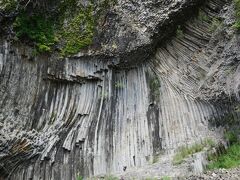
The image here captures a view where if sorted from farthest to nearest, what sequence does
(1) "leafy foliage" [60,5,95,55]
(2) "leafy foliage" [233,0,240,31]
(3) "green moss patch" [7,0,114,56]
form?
(1) "leafy foliage" [60,5,95,55], (3) "green moss patch" [7,0,114,56], (2) "leafy foliage" [233,0,240,31]

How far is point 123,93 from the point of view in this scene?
1134 cm

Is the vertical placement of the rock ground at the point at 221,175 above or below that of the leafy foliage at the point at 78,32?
below

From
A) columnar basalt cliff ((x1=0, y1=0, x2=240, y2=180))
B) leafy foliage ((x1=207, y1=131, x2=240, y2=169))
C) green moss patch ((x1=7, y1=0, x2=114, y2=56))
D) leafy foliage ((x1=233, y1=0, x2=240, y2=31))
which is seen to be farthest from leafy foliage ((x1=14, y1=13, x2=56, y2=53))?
leafy foliage ((x1=207, y1=131, x2=240, y2=169))

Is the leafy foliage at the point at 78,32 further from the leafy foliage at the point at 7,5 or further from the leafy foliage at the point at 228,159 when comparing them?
the leafy foliage at the point at 228,159

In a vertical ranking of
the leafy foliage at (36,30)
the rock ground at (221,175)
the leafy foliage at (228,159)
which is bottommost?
the rock ground at (221,175)

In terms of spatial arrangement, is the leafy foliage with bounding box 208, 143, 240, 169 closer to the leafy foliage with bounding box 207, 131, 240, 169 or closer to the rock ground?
the leafy foliage with bounding box 207, 131, 240, 169

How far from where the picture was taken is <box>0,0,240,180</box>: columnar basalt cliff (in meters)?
10.5

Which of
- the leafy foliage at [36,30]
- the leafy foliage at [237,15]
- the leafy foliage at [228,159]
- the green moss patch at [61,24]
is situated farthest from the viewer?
the green moss patch at [61,24]

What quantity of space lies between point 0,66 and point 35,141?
1.94 metres

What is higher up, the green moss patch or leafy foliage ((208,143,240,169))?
the green moss patch

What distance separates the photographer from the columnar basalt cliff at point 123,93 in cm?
1049

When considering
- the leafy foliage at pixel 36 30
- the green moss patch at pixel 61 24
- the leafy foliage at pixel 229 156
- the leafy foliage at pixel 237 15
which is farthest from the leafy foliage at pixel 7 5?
the leafy foliage at pixel 229 156

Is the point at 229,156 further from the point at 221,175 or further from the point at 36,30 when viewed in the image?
the point at 36,30

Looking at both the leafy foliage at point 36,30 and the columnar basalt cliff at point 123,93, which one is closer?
the columnar basalt cliff at point 123,93
